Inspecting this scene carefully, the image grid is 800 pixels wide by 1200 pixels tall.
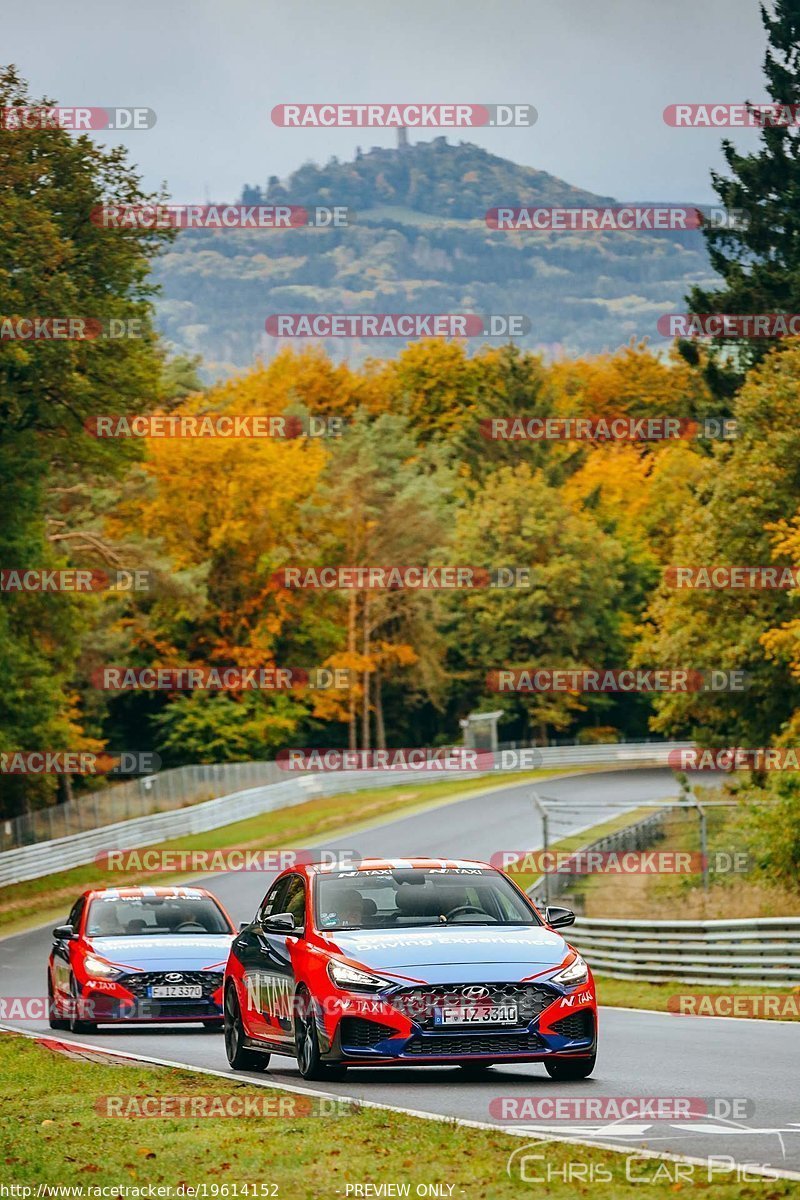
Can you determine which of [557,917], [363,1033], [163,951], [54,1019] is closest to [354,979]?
[363,1033]

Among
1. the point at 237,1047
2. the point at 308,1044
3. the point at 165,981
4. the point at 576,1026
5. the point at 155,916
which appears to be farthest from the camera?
the point at 155,916

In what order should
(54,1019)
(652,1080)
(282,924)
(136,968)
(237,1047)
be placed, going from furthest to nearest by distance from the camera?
(54,1019) < (136,968) < (237,1047) < (282,924) < (652,1080)

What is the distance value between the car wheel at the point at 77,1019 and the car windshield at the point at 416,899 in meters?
6.49

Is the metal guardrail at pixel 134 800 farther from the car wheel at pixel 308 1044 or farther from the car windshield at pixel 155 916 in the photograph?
the car wheel at pixel 308 1044

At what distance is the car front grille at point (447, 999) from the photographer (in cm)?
1186

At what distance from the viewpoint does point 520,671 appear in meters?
93.6

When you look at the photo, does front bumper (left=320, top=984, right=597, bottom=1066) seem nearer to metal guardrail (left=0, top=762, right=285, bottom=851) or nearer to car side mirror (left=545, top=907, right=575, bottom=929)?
car side mirror (left=545, top=907, right=575, bottom=929)

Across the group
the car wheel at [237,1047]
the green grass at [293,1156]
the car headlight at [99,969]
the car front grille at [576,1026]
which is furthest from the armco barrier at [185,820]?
the green grass at [293,1156]

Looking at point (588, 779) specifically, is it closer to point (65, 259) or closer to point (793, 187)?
point (793, 187)

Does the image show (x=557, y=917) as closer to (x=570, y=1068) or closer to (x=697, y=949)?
(x=570, y=1068)

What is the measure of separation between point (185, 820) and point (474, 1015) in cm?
4786

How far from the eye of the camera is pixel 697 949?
85.0ft

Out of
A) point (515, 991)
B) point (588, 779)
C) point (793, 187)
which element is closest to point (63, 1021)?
point (515, 991)

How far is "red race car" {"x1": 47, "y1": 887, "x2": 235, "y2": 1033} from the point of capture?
18.9m
